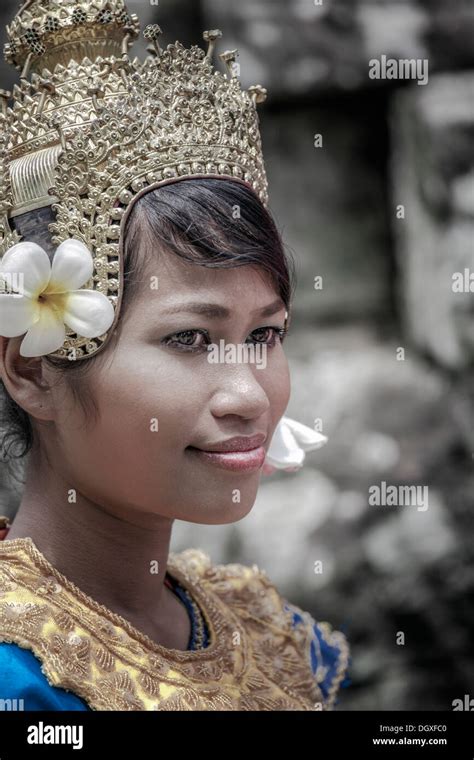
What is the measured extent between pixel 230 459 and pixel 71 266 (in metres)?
0.39

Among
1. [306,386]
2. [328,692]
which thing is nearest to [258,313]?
[328,692]

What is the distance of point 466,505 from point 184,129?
2.42 meters

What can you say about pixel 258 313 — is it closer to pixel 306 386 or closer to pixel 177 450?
pixel 177 450

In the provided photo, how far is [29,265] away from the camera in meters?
1.58

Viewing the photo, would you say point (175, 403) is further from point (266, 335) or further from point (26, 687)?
point (26, 687)

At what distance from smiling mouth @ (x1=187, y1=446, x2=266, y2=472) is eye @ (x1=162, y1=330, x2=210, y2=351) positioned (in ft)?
0.52

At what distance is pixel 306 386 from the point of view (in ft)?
12.3

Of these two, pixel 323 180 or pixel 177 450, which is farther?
pixel 323 180

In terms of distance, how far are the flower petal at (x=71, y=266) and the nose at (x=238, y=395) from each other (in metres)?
0.26

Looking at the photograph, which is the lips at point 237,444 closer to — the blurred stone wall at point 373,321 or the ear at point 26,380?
the ear at point 26,380

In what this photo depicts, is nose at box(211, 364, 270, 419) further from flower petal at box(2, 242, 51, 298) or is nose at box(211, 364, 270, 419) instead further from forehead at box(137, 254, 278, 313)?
flower petal at box(2, 242, 51, 298)

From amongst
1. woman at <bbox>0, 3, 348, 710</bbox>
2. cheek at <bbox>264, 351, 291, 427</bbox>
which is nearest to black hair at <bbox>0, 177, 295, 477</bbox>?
woman at <bbox>0, 3, 348, 710</bbox>

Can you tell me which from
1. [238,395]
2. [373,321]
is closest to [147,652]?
[238,395]

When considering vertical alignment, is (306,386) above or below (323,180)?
below
